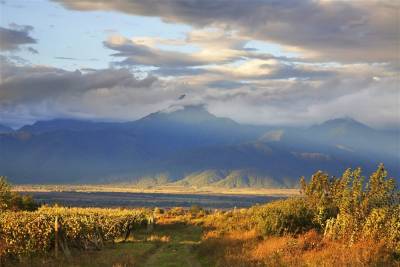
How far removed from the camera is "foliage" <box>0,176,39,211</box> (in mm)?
58219

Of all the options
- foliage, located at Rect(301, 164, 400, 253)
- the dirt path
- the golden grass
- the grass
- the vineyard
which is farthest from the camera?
the dirt path

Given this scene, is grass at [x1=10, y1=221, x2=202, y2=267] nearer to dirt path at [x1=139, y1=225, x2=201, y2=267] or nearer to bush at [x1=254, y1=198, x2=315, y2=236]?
dirt path at [x1=139, y1=225, x2=201, y2=267]

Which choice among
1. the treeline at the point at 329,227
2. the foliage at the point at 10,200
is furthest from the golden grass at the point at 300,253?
the foliage at the point at 10,200

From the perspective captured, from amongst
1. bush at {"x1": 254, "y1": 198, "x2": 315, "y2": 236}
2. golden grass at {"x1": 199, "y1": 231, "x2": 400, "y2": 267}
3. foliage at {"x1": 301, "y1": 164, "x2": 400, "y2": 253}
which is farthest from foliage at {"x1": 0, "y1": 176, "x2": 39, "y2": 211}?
foliage at {"x1": 301, "y1": 164, "x2": 400, "y2": 253}

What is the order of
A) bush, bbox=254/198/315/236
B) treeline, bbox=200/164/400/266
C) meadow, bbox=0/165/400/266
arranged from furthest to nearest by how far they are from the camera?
bush, bbox=254/198/315/236
meadow, bbox=0/165/400/266
treeline, bbox=200/164/400/266

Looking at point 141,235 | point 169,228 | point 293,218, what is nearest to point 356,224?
point 293,218

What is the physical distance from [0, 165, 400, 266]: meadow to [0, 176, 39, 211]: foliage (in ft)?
50.6

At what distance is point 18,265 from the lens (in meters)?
31.5

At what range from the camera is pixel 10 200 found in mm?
64688

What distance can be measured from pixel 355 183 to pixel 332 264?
1205cm

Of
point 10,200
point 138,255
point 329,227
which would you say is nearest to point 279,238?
point 329,227

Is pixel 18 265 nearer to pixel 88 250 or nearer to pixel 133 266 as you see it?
pixel 133 266

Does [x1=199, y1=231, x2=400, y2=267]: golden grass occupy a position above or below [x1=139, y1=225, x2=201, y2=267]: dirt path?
above

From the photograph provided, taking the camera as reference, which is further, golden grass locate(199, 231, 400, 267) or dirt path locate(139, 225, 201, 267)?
dirt path locate(139, 225, 201, 267)
